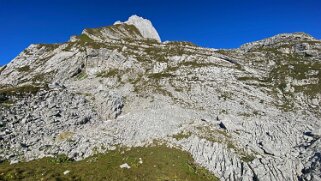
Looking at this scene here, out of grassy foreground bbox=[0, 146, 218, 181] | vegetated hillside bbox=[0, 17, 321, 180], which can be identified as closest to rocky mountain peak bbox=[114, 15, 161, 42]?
vegetated hillside bbox=[0, 17, 321, 180]

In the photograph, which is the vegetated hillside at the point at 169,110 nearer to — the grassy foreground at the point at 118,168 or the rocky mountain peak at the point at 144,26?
the grassy foreground at the point at 118,168

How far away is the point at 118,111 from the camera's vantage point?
178ft

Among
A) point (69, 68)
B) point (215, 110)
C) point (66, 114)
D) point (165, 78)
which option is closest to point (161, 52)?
point (165, 78)

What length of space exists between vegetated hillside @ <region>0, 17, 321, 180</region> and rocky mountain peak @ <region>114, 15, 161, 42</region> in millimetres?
70349

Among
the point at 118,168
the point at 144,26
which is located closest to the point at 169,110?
the point at 118,168

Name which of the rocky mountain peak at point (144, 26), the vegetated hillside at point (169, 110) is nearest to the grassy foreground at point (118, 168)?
the vegetated hillside at point (169, 110)

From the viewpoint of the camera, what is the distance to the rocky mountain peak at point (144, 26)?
525 ft

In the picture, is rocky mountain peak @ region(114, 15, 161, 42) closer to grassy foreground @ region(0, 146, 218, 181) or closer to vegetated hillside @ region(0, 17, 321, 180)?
vegetated hillside @ region(0, 17, 321, 180)

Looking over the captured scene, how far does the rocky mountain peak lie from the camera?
160000mm

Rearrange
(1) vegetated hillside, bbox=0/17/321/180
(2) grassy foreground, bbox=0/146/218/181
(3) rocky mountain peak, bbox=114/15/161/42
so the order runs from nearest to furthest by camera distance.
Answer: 1. (2) grassy foreground, bbox=0/146/218/181
2. (1) vegetated hillside, bbox=0/17/321/180
3. (3) rocky mountain peak, bbox=114/15/161/42

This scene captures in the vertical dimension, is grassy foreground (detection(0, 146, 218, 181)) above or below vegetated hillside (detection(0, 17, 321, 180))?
below

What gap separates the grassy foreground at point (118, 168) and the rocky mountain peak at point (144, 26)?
124352mm

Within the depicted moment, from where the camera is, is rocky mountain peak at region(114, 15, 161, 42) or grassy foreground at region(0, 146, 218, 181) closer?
grassy foreground at region(0, 146, 218, 181)

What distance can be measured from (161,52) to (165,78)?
788 inches
